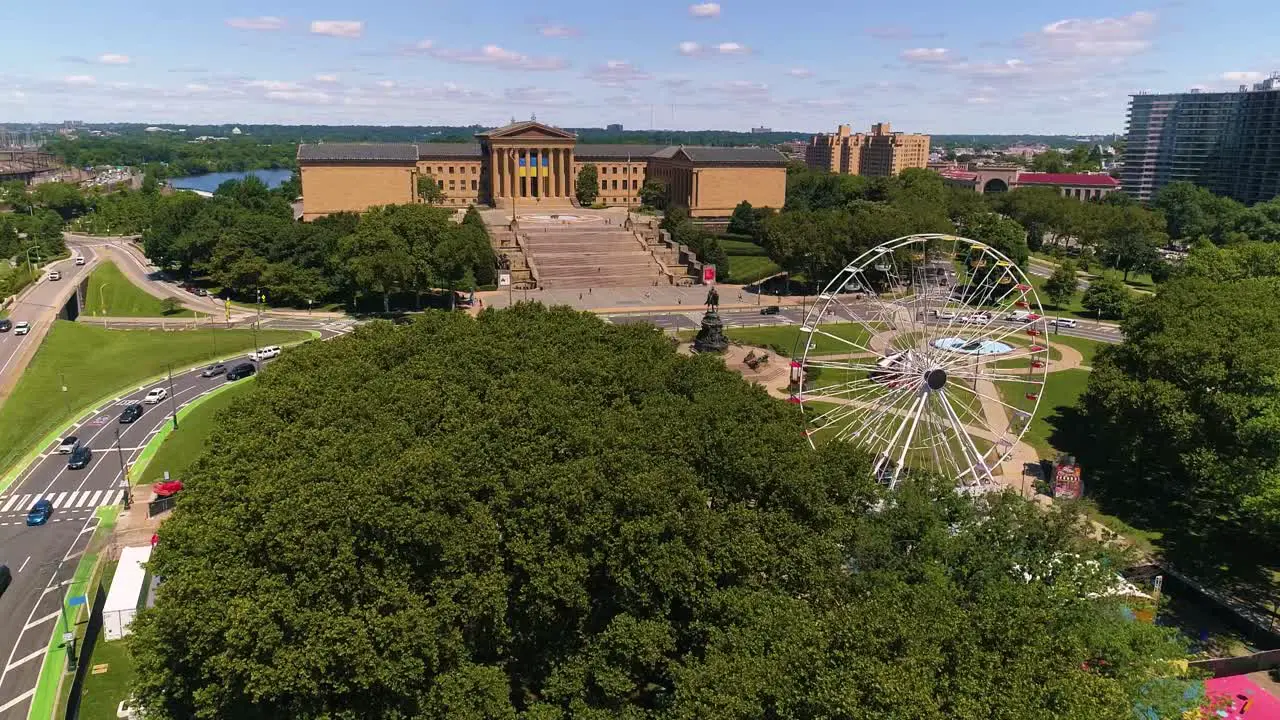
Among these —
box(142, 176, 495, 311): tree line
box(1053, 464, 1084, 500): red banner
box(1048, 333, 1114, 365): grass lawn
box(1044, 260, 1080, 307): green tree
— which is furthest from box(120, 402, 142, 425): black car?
box(1044, 260, 1080, 307): green tree

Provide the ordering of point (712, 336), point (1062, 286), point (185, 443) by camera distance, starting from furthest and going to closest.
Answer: point (1062, 286) → point (712, 336) → point (185, 443)

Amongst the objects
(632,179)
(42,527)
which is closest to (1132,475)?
(42,527)

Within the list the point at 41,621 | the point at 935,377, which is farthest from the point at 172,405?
the point at 935,377

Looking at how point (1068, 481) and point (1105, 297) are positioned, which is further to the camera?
point (1105, 297)

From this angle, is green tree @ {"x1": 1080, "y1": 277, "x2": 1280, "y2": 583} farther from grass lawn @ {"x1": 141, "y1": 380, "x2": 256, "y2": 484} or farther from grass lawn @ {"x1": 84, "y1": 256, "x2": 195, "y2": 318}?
grass lawn @ {"x1": 84, "y1": 256, "x2": 195, "y2": 318}

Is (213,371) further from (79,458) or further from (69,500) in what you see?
(69,500)

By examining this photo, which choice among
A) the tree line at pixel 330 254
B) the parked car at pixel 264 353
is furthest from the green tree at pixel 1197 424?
the tree line at pixel 330 254

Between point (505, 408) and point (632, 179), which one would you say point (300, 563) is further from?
point (632, 179)

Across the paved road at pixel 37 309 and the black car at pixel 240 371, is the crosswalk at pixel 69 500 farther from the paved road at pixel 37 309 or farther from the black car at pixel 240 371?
the paved road at pixel 37 309
